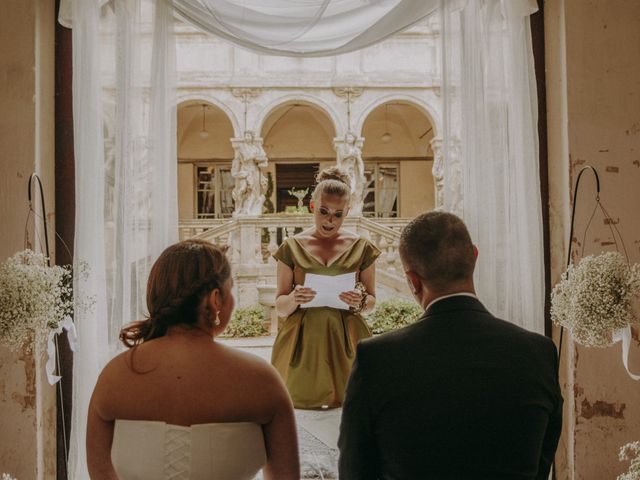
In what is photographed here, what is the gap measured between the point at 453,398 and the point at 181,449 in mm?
738

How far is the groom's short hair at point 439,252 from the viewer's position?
4.68 feet

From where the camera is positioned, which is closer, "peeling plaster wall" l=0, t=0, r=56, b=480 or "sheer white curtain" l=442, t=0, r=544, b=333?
"peeling plaster wall" l=0, t=0, r=56, b=480

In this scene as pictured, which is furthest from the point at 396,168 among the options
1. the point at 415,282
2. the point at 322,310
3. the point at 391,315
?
the point at 415,282

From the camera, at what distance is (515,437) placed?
4.37ft

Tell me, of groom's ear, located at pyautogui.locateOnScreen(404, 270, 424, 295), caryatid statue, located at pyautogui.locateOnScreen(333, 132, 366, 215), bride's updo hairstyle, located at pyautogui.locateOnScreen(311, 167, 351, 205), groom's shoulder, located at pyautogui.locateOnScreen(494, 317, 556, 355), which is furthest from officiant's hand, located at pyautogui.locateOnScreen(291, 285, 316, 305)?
caryatid statue, located at pyautogui.locateOnScreen(333, 132, 366, 215)

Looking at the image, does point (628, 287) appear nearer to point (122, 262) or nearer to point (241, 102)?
point (122, 262)

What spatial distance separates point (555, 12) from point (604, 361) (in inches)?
76.5

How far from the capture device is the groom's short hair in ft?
4.68

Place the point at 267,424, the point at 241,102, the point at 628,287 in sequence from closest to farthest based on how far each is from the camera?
the point at 267,424 < the point at 628,287 < the point at 241,102

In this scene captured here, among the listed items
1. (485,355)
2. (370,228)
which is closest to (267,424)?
(485,355)

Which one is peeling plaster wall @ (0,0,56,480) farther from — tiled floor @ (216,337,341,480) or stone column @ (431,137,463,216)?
stone column @ (431,137,463,216)

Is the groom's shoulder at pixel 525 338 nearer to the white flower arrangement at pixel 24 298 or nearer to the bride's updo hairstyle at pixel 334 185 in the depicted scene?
the bride's updo hairstyle at pixel 334 185

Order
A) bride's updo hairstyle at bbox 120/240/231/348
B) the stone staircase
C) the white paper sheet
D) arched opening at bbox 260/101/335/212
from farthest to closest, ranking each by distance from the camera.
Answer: arched opening at bbox 260/101/335/212 < the stone staircase < the white paper sheet < bride's updo hairstyle at bbox 120/240/231/348

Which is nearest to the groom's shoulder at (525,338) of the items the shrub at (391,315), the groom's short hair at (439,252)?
the groom's short hair at (439,252)
